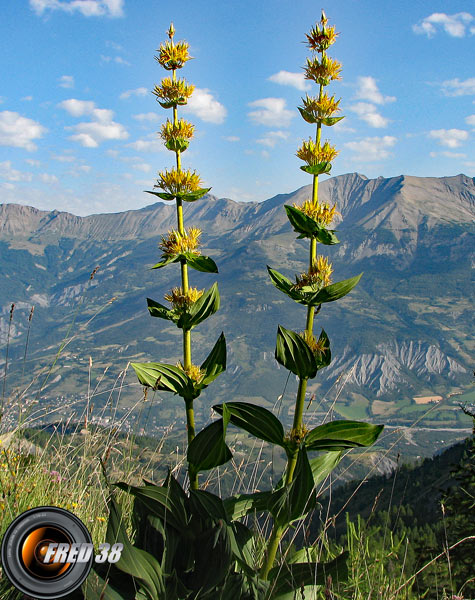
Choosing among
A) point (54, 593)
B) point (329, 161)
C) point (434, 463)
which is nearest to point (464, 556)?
point (329, 161)

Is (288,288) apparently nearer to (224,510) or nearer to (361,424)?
(361,424)

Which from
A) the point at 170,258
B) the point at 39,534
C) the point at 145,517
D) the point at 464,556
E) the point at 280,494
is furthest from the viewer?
the point at 464,556

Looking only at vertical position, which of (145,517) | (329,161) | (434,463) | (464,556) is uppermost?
(329,161)

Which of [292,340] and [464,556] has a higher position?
[292,340]

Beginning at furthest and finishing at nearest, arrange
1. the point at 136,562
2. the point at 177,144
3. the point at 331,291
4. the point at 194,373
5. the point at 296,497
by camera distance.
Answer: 1. the point at 177,144
2. the point at 194,373
3. the point at 331,291
4. the point at 296,497
5. the point at 136,562

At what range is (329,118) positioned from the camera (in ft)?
11.7

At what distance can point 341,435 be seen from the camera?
309cm

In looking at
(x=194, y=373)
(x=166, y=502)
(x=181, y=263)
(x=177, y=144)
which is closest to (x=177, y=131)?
(x=177, y=144)

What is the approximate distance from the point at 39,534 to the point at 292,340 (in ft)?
5.91

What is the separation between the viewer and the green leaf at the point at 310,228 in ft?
10.5

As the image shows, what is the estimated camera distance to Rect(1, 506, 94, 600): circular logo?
6.15 feet

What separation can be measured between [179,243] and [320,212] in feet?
3.49

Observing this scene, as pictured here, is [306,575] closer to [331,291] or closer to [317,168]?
[331,291]

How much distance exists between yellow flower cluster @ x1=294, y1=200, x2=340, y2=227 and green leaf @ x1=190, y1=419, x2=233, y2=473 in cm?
157
